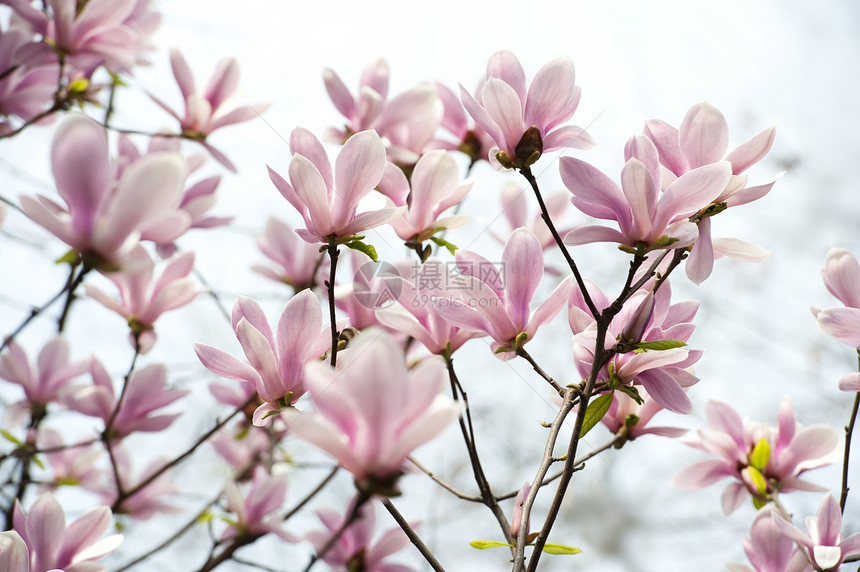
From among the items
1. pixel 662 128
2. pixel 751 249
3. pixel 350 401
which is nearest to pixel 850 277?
pixel 751 249

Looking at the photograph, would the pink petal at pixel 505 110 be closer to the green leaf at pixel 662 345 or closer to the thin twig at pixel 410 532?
the green leaf at pixel 662 345

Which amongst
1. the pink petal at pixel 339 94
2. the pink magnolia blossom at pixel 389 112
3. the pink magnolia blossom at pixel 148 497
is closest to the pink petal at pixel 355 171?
the pink magnolia blossom at pixel 389 112

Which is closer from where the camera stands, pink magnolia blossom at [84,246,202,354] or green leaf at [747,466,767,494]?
green leaf at [747,466,767,494]

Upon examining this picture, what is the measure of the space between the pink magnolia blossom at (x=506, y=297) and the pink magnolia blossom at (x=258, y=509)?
478mm

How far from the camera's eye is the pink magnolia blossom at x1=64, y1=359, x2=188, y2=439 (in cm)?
90

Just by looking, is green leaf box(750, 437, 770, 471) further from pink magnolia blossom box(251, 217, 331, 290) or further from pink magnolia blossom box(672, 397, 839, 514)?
pink magnolia blossom box(251, 217, 331, 290)

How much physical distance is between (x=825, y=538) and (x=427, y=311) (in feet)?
1.48

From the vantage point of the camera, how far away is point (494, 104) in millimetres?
558

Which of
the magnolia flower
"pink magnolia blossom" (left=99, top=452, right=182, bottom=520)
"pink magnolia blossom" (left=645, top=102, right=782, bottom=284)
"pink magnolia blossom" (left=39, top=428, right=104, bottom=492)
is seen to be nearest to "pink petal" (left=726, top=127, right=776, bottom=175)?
"pink magnolia blossom" (left=645, top=102, right=782, bottom=284)

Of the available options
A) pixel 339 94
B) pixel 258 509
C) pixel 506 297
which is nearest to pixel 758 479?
pixel 506 297

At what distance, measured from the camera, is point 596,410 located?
0.57 m

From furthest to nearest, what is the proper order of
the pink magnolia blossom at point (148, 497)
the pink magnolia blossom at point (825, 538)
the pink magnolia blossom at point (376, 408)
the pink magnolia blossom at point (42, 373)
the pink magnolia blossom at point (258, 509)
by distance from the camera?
the pink magnolia blossom at point (148, 497) < the pink magnolia blossom at point (42, 373) < the pink magnolia blossom at point (258, 509) < the pink magnolia blossom at point (825, 538) < the pink magnolia blossom at point (376, 408)

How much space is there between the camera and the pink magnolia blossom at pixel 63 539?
1.84 ft

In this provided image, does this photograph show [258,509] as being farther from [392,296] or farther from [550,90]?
[550,90]
